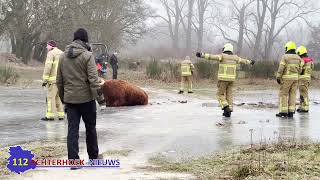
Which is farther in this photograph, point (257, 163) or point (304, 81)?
point (304, 81)

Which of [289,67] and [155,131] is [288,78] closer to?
[289,67]

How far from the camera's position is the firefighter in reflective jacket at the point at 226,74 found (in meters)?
13.0

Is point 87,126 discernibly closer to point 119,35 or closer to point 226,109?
point 226,109

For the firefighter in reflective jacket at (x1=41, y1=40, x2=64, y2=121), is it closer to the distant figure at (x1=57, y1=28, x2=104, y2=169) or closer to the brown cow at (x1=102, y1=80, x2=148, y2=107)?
the brown cow at (x1=102, y1=80, x2=148, y2=107)

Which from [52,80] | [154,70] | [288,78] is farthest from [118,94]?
[154,70]

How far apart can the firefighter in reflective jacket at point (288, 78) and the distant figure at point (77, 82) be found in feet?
23.3

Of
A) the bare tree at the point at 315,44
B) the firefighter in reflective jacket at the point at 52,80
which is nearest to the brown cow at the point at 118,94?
the firefighter in reflective jacket at the point at 52,80

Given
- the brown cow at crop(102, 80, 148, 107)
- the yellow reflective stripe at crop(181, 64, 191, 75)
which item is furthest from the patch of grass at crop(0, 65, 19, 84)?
the brown cow at crop(102, 80, 148, 107)

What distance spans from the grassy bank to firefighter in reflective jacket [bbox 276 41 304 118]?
4786 millimetres

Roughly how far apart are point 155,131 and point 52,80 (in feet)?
9.74

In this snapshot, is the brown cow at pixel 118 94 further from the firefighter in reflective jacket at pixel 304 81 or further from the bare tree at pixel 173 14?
the bare tree at pixel 173 14

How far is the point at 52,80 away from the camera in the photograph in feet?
40.0

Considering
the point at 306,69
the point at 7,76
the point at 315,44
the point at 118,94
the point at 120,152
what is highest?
the point at 315,44

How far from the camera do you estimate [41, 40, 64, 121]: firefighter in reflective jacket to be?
12000 mm
